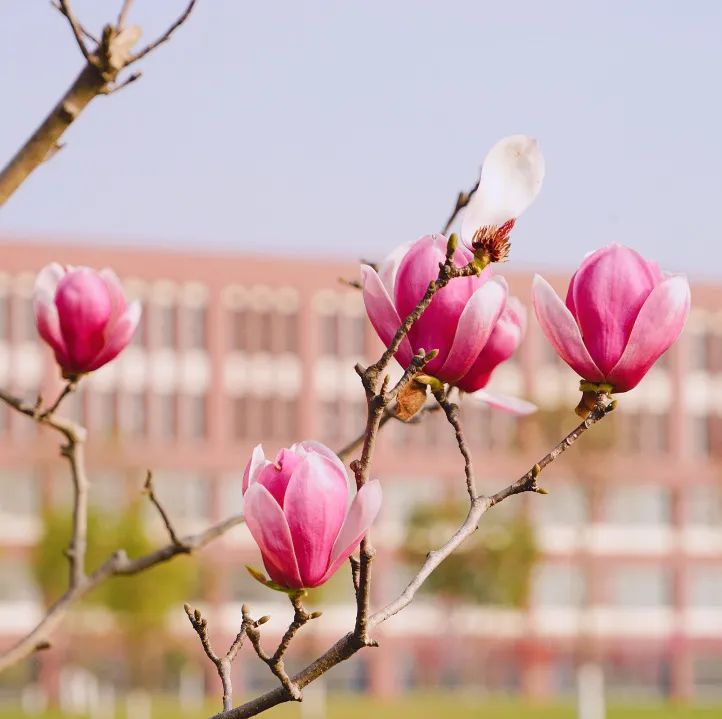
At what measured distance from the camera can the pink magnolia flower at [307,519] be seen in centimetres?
102

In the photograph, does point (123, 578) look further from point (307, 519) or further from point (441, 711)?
point (307, 519)

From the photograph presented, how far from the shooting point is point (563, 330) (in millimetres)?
1125

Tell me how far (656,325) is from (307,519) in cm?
29

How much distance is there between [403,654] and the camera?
4162 centimetres

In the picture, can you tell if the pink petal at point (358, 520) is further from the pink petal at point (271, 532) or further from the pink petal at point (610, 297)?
the pink petal at point (610, 297)

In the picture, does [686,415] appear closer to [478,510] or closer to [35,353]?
[35,353]

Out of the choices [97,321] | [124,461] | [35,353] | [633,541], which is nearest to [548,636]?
[633,541]

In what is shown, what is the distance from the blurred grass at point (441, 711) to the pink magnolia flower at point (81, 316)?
3119 centimetres

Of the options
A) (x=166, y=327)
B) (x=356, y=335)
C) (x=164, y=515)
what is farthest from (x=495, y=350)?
(x=356, y=335)

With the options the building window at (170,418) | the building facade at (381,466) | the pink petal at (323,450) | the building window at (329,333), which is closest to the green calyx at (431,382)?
the pink petal at (323,450)

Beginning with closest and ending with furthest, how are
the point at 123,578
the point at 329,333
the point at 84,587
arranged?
1. the point at 84,587
2. the point at 123,578
3. the point at 329,333

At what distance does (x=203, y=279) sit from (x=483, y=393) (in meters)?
39.3

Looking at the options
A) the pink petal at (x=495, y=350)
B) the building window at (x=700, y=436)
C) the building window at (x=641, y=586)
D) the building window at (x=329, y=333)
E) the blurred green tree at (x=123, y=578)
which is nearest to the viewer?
the pink petal at (x=495, y=350)

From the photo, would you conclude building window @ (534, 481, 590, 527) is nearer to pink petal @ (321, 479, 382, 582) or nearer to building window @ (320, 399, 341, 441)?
building window @ (320, 399, 341, 441)
